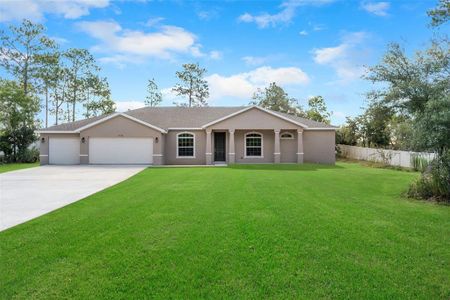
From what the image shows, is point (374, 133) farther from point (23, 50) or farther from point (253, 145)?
point (23, 50)

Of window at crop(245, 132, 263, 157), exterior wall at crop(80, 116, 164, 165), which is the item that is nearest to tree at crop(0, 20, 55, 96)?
exterior wall at crop(80, 116, 164, 165)

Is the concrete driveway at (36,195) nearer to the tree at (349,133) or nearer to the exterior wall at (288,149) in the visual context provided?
the exterior wall at (288,149)

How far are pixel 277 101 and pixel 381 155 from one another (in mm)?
22536

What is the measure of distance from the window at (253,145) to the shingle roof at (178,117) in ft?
8.27

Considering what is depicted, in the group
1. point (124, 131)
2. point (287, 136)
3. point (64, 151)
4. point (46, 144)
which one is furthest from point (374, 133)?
point (46, 144)

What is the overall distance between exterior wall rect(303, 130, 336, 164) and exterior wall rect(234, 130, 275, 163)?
8.94ft

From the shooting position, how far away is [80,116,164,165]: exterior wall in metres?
23.0

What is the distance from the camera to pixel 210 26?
16125mm

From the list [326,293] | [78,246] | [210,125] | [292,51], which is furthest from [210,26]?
[326,293]

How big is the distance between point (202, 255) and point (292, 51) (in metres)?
17.3

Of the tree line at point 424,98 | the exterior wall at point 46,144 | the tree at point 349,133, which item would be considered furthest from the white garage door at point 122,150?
the tree at point 349,133

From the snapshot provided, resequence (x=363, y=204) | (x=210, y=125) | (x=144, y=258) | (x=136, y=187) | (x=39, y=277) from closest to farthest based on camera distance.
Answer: (x=39, y=277) → (x=144, y=258) → (x=363, y=204) → (x=136, y=187) → (x=210, y=125)

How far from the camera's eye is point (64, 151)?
2386cm

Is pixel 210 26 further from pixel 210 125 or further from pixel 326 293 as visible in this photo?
pixel 326 293
